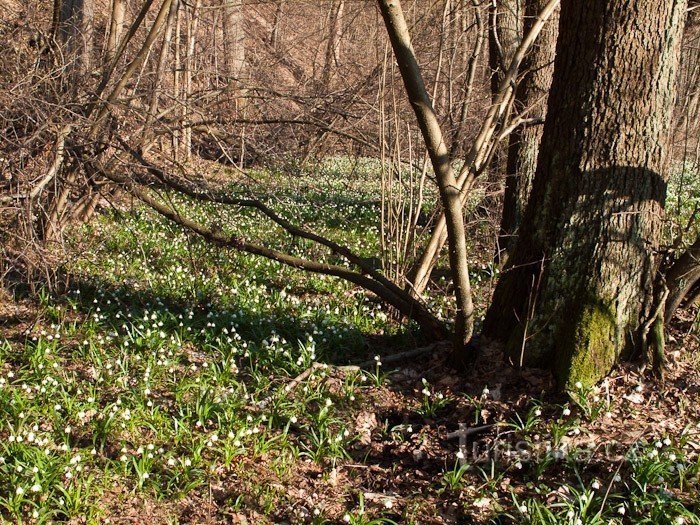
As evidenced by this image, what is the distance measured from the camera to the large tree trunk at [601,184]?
4.17 m

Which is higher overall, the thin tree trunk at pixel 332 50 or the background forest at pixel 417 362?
the thin tree trunk at pixel 332 50

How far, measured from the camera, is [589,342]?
14.1 feet

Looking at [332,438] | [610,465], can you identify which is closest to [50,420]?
[332,438]

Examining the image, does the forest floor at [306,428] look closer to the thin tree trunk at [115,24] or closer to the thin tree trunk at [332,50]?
the thin tree trunk at [115,24]

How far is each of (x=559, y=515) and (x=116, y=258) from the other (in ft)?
18.8

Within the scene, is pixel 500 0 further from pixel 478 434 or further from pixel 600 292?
pixel 478 434

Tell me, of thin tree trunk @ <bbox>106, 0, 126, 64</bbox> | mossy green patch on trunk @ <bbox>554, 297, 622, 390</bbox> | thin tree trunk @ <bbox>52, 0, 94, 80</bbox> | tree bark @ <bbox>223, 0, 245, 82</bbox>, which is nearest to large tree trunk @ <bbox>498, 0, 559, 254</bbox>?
mossy green patch on trunk @ <bbox>554, 297, 622, 390</bbox>

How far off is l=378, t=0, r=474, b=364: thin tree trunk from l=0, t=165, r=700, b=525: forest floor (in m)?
0.37

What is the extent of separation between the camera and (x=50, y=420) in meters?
4.39

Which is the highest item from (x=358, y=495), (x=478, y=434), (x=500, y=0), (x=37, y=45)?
(x=500, y=0)

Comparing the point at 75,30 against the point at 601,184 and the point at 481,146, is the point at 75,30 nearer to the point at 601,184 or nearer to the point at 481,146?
the point at 481,146

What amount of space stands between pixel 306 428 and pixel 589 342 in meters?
1.90

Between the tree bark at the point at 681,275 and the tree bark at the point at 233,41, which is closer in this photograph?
the tree bark at the point at 681,275

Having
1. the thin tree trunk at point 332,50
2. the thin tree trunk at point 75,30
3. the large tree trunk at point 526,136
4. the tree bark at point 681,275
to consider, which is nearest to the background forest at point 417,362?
the tree bark at point 681,275
